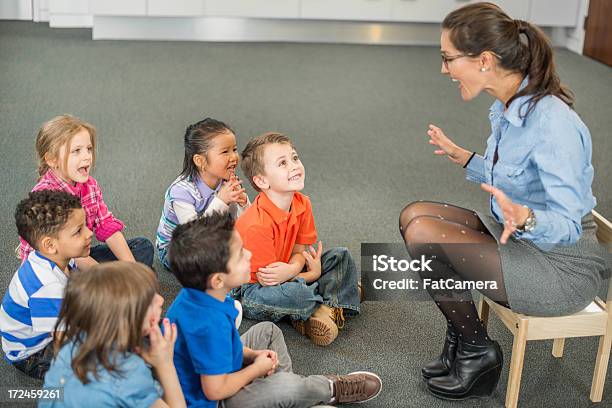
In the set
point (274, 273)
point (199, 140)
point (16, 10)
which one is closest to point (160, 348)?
point (274, 273)

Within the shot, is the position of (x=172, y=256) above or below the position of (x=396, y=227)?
above

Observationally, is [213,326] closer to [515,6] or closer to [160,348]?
[160,348]

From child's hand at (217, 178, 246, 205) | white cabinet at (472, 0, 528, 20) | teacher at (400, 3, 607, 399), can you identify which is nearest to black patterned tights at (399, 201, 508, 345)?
teacher at (400, 3, 607, 399)

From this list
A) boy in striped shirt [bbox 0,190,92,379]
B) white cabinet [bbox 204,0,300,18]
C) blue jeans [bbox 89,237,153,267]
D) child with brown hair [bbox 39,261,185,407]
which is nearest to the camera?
child with brown hair [bbox 39,261,185,407]

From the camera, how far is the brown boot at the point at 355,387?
1.97m

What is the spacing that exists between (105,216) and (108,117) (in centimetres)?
191

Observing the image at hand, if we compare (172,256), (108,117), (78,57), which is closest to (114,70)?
(78,57)

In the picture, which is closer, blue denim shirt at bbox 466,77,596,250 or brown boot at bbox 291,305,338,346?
blue denim shirt at bbox 466,77,596,250

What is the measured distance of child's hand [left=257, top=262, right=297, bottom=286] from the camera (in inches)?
89.5

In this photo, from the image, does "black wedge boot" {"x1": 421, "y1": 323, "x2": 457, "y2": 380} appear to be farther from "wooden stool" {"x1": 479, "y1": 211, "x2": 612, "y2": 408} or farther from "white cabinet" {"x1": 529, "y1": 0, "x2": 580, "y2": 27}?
"white cabinet" {"x1": 529, "y1": 0, "x2": 580, "y2": 27}

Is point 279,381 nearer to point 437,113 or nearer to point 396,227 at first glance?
point 396,227

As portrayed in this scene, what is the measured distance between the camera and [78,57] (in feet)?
17.6

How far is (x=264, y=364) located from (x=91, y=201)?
0.83 metres

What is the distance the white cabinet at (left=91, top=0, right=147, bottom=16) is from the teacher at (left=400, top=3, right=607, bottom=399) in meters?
4.26
